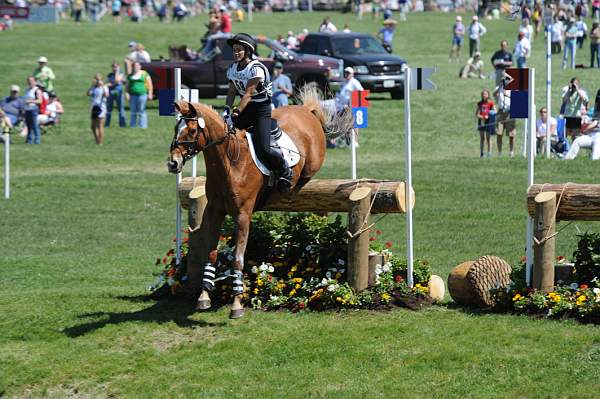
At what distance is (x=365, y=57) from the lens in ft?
126

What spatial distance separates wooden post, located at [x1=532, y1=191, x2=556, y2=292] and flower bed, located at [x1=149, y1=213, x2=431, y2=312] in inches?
56.9

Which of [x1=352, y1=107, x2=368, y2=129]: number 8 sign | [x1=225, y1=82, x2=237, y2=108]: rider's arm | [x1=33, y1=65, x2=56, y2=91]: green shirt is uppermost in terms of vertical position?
[x1=33, y1=65, x2=56, y2=91]: green shirt

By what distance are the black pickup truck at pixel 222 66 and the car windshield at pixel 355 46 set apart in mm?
1600

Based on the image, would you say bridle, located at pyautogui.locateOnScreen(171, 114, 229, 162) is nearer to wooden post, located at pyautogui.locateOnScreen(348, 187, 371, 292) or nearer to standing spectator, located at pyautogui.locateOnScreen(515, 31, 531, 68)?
wooden post, located at pyautogui.locateOnScreen(348, 187, 371, 292)

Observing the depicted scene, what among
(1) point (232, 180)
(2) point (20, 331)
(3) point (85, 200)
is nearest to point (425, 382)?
(1) point (232, 180)

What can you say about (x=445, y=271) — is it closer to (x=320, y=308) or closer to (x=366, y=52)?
(x=320, y=308)

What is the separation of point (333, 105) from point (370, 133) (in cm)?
2031

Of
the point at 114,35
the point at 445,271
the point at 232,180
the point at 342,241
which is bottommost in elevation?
the point at 445,271

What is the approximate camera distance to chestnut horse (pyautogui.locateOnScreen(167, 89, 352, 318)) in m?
11.3

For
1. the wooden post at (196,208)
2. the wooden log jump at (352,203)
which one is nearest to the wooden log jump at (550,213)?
the wooden log jump at (352,203)

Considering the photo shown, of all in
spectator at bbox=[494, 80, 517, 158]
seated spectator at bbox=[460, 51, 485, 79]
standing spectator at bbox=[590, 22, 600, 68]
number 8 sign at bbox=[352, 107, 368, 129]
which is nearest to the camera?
number 8 sign at bbox=[352, 107, 368, 129]

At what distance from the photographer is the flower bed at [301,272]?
12.3 metres

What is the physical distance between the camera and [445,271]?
16344mm

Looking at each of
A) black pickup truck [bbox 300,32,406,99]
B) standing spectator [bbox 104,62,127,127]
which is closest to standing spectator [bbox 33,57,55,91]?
standing spectator [bbox 104,62,127,127]
